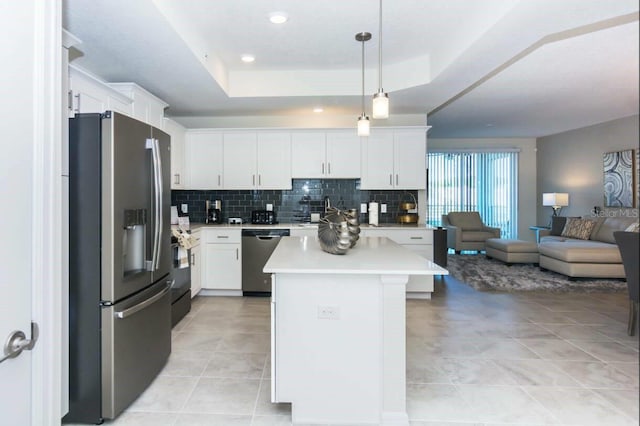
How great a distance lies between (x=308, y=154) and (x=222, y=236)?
1.54 meters

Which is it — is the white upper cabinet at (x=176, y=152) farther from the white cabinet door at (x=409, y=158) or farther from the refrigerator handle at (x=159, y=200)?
the white cabinet door at (x=409, y=158)

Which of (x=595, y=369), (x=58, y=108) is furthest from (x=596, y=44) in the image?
(x=58, y=108)

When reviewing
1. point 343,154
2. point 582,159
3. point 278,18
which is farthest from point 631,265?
point 343,154

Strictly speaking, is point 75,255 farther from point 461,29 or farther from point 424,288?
point 424,288

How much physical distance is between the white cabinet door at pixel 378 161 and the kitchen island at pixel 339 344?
2.84 m

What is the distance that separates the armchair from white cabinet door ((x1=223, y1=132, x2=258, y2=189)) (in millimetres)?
4326

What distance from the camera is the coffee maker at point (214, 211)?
4.90 meters

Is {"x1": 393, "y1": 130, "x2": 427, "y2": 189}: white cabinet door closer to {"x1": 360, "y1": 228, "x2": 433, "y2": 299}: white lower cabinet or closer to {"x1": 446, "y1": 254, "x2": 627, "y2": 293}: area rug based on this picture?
{"x1": 360, "y1": 228, "x2": 433, "y2": 299}: white lower cabinet

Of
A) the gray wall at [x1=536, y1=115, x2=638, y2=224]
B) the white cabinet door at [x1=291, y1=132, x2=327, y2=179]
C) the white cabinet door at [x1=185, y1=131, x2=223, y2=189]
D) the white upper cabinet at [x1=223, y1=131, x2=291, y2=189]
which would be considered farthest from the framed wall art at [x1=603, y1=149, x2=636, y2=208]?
the white cabinet door at [x1=185, y1=131, x2=223, y2=189]

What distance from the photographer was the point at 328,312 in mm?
1997

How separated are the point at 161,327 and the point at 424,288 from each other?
302cm

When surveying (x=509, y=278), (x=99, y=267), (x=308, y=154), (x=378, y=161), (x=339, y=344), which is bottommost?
(x=509, y=278)

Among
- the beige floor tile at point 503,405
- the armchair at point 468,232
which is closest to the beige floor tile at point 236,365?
the beige floor tile at point 503,405

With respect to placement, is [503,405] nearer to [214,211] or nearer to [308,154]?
[308,154]
